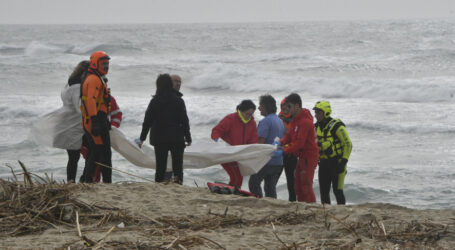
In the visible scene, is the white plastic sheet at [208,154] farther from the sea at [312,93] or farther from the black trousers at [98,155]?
the sea at [312,93]

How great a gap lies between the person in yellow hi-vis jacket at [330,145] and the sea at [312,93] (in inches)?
92.2

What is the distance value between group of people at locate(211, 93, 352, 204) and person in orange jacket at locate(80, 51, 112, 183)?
57.4 inches

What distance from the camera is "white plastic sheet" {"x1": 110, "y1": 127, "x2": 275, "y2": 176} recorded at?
694 centimetres

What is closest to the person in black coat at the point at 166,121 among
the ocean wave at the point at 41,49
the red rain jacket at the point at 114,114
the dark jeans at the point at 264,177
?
the red rain jacket at the point at 114,114

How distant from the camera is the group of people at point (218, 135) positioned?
21.2 ft

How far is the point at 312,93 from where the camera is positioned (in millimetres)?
25734

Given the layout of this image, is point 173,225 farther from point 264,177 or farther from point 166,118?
point 264,177

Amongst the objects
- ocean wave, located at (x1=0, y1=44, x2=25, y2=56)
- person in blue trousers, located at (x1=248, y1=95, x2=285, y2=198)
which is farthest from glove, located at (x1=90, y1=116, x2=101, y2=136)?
ocean wave, located at (x1=0, y1=44, x2=25, y2=56)

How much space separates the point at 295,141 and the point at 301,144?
9 cm

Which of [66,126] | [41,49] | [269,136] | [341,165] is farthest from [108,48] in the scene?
[341,165]

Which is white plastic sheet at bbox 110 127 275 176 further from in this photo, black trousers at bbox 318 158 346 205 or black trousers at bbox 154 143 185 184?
black trousers at bbox 318 158 346 205

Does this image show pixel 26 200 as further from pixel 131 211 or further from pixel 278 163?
pixel 278 163

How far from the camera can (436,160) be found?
462 inches

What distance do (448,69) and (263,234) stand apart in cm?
2843
